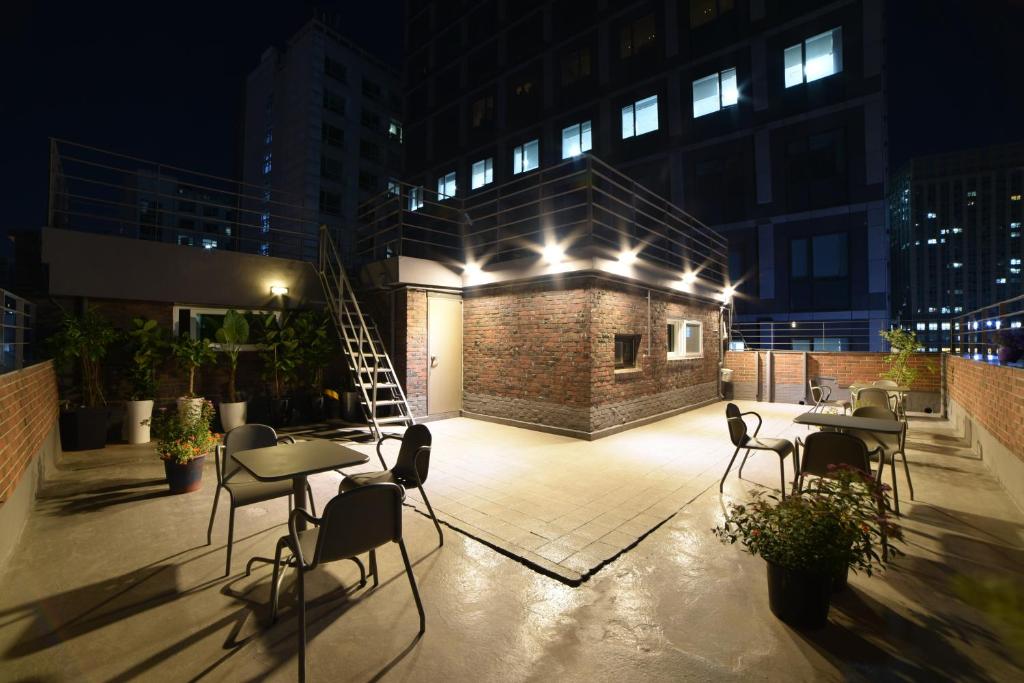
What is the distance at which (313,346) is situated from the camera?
9.27 meters

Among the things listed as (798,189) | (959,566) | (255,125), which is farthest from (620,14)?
(255,125)

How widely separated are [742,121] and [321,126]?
24.8 metres

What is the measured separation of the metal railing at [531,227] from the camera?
25.6 ft

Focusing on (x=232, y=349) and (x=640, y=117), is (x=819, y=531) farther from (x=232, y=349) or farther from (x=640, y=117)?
(x=640, y=117)

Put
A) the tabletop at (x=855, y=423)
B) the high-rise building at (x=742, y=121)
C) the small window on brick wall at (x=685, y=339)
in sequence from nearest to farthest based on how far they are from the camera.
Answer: the tabletop at (x=855, y=423), the small window on brick wall at (x=685, y=339), the high-rise building at (x=742, y=121)

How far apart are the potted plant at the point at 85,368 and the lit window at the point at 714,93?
64.9 feet

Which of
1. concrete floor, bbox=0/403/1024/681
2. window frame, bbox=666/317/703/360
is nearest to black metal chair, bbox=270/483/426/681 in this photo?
concrete floor, bbox=0/403/1024/681

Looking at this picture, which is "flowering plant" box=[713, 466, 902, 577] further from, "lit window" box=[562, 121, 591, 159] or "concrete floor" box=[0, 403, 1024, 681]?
"lit window" box=[562, 121, 591, 159]

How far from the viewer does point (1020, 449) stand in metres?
4.55

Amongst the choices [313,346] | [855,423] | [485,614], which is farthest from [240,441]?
[855,423]

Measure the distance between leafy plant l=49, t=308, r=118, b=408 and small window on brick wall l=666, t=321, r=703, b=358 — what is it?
11.0 m

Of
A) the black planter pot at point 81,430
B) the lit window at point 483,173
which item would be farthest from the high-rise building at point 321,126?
the black planter pot at point 81,430

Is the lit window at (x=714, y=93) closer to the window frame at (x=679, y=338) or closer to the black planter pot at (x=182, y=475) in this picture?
the window frame at (x=679, y=338)

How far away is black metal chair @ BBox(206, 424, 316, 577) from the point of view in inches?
135
